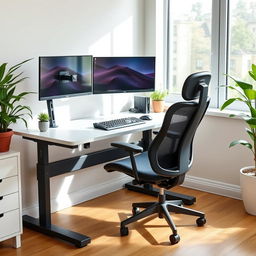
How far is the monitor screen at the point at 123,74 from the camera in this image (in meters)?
4.23

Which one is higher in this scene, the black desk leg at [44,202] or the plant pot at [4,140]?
the plant pot at [4,140]

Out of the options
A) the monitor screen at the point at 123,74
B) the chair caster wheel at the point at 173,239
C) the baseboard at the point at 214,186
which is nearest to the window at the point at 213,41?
the monitor screen at the point at 123,74

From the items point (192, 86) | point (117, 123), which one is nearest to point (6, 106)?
point (117, 123)

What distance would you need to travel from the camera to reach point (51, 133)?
3.70 metres

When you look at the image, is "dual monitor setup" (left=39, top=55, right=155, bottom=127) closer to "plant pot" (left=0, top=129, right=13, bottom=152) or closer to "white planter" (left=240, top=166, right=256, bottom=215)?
"plant pot" (left=0, top=129, right=13, bottom=152)

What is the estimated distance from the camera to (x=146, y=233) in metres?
3.75

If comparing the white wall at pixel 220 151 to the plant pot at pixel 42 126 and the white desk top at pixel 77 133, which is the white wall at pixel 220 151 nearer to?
the white desk top at pixel 77 133

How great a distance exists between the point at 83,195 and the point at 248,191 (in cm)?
140

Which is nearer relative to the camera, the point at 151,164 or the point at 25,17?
the point at 151,164

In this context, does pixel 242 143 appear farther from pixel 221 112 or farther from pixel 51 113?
pixel 51 113

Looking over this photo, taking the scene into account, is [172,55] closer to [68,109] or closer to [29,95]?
[68,109]

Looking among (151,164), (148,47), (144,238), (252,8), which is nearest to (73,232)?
(144,238)

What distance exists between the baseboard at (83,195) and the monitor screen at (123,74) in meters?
0.89

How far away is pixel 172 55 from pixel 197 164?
43.0 inches
